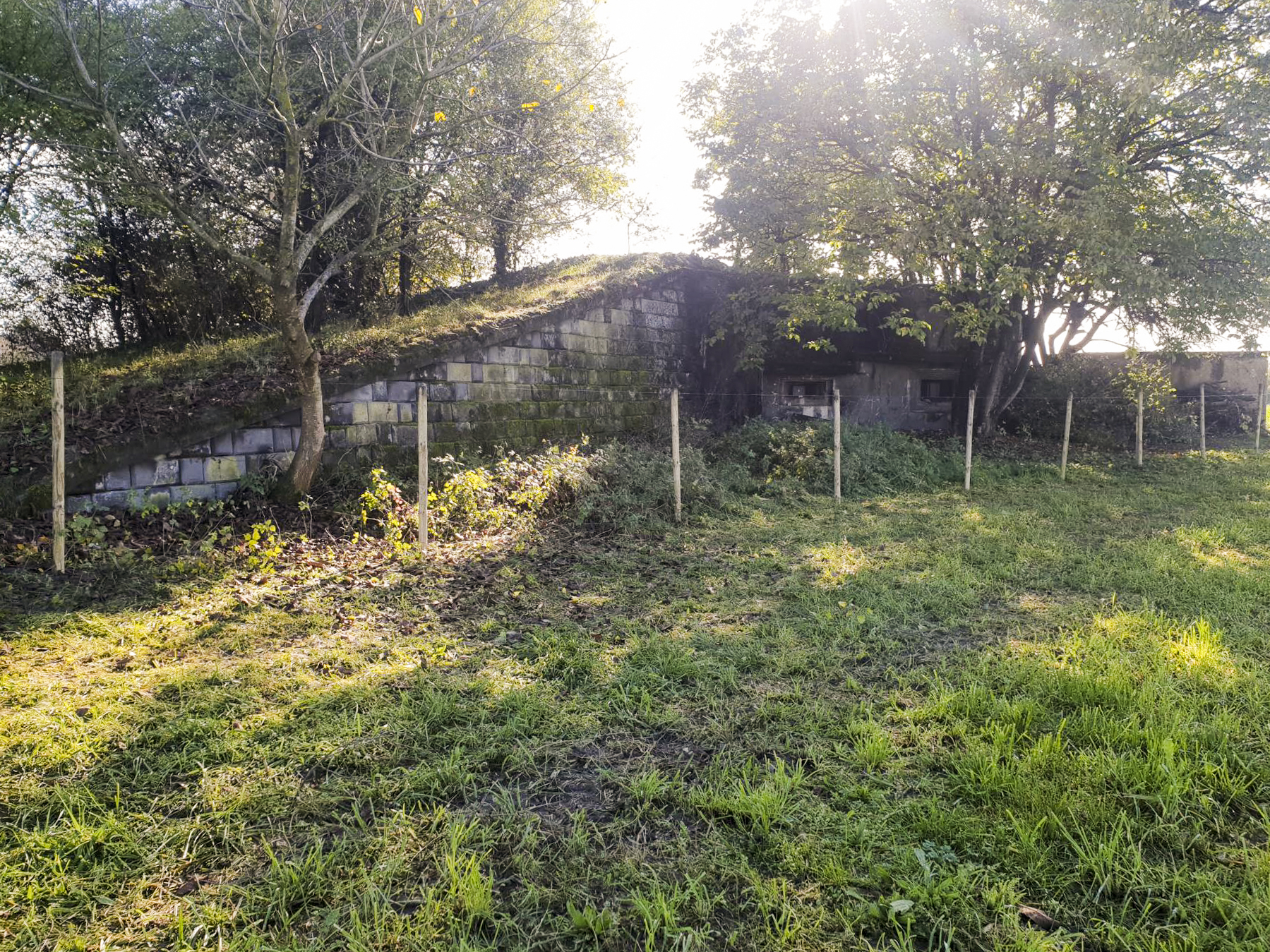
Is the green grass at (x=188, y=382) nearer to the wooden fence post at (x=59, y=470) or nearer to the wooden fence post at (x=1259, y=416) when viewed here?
the wooden fence post at (x=59, y=470)

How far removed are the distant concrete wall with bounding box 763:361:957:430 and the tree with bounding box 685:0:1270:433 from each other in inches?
89.0

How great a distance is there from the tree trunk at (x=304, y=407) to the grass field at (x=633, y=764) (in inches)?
62.1

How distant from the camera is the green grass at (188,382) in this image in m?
6.07

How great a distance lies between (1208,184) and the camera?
440 inches

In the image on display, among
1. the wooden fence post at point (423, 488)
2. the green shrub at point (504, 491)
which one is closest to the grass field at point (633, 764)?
the wooden fence post at point (423, 488)

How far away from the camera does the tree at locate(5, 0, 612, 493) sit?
6273mm

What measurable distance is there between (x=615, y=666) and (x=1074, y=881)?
7.86ft

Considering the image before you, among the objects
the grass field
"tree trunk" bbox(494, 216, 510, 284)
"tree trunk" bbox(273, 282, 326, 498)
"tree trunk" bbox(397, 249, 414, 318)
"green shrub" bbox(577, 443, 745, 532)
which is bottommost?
the grass field

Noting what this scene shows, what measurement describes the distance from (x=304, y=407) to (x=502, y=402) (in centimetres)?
288

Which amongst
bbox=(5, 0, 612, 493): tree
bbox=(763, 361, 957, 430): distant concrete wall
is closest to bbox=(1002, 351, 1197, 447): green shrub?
bbox=(763, 361, 957, 430): distant concrete wall

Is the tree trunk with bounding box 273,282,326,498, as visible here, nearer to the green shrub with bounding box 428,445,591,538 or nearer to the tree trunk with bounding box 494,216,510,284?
the green shrub with bounding box 428,445,591,538

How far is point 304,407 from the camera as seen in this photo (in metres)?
6.93

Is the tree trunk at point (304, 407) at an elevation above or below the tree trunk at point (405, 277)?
below

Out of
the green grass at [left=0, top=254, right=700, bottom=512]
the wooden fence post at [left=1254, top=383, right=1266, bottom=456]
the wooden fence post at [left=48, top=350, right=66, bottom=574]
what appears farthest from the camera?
the wooden fence post at [left=1254, top=383, right=1266, bottom=456]
